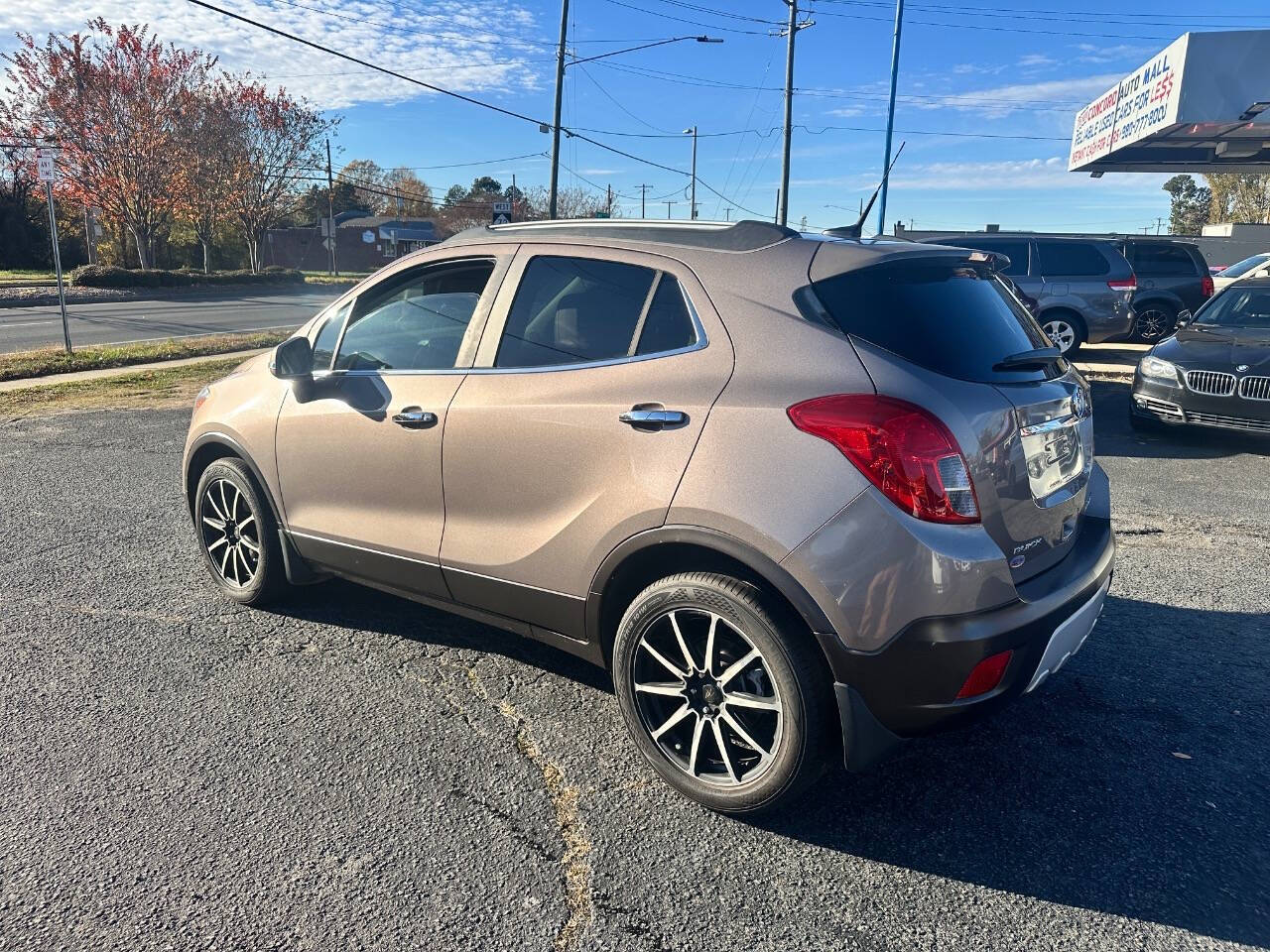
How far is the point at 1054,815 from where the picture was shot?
286 centimetres

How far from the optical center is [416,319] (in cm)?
380

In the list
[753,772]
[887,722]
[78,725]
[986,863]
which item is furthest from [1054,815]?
[78,725]

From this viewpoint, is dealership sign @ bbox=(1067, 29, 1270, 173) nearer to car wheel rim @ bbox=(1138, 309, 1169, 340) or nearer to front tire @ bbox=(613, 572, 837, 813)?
car wheel rim @ bbox=(1138, 309, 1169, 340)

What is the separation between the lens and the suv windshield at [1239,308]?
880cm

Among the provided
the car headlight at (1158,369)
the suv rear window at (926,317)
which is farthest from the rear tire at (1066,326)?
the suv rear window at (926,317)

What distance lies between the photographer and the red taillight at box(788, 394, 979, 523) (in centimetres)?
248

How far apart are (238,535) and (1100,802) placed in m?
3.77

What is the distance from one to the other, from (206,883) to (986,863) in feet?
7.13

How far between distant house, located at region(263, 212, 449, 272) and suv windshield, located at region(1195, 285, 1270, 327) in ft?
223

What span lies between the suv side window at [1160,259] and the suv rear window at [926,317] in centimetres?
1546

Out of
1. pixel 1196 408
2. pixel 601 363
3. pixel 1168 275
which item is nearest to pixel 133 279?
pixel 1168 275

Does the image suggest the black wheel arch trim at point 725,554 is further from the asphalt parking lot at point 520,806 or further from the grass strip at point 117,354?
the grass strip at point 117,354

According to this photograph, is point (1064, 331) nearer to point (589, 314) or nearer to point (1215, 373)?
point (1215, 373)

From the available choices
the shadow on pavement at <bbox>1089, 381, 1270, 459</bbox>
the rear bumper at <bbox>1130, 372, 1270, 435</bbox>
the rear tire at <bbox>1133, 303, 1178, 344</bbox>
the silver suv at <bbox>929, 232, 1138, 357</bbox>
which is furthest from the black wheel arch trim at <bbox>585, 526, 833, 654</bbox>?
the rear tire at <bbox>1133, 303, 1178, 344</bbox>
